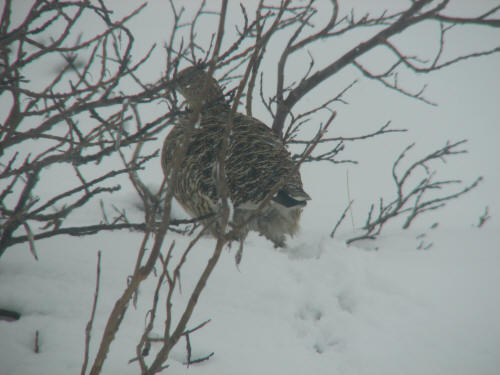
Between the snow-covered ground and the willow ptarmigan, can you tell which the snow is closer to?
the snow-covered ground

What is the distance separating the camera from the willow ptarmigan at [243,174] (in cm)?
240

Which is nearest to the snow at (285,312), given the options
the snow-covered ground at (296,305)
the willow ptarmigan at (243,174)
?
the snow-covered ground at (296,305)

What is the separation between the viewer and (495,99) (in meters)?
8.40

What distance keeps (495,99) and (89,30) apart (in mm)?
9105

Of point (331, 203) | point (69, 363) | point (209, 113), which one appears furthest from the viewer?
point (331, 203)

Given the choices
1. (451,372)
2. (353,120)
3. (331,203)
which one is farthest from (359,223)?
(353,120)

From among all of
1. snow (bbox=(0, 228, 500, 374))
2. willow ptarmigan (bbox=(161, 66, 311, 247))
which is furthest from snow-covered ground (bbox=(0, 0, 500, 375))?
willow ptarmigan (bbox=(161, 66, 311, 247))

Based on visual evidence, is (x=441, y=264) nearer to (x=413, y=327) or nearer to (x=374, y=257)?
(x=374, y=257)

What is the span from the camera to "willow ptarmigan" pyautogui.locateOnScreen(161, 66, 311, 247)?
240 cm

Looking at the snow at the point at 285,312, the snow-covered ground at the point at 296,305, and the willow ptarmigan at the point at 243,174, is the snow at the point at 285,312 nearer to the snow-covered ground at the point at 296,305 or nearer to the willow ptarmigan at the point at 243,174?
the snow-covered ground at the point at 296,305

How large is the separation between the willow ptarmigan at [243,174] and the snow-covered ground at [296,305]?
27 cm

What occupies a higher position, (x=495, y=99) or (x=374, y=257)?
(x=495, y=99)

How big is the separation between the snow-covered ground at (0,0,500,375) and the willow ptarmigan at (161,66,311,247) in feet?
0.87

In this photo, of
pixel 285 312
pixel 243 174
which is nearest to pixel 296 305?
pixel 285 312
